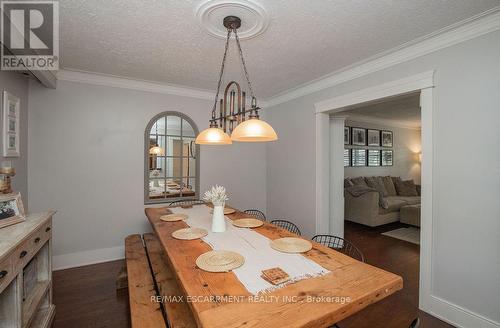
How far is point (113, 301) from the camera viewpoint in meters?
2.30

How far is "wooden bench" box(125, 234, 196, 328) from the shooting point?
136cm

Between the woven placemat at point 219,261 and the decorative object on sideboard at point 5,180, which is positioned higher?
the decorative object on sideboard at point 5,180

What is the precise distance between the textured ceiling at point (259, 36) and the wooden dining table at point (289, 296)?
5.83 ft

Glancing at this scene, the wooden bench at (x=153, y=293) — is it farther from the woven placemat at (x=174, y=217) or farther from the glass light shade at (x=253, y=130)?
the glass light shade at (x=253, y=130)

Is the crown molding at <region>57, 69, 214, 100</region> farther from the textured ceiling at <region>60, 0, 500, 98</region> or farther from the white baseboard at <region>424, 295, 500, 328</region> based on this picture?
the white baseboard at <region>424, 295, 500, 328</region>

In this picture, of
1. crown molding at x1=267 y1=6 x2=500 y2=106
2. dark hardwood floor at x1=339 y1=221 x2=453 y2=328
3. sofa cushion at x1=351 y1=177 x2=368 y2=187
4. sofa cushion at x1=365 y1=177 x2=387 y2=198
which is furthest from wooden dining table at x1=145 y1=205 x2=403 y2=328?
sofa cushion at x1=365 y1=177 x2=387 y2=198

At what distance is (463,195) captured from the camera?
6.32ft

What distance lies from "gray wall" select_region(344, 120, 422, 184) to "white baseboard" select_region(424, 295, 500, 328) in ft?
13.1

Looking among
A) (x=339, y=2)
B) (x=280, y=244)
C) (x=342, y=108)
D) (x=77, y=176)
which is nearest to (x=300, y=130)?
(x=342, y=108)

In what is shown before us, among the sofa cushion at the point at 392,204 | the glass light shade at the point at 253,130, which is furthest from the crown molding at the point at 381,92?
the sofa cushion at the point at 392,204

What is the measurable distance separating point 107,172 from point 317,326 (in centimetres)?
320

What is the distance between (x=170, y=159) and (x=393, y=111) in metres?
4.88

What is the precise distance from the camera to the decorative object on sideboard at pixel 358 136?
5.71 meters

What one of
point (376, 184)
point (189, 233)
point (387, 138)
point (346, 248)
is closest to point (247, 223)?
point (189, 233)
